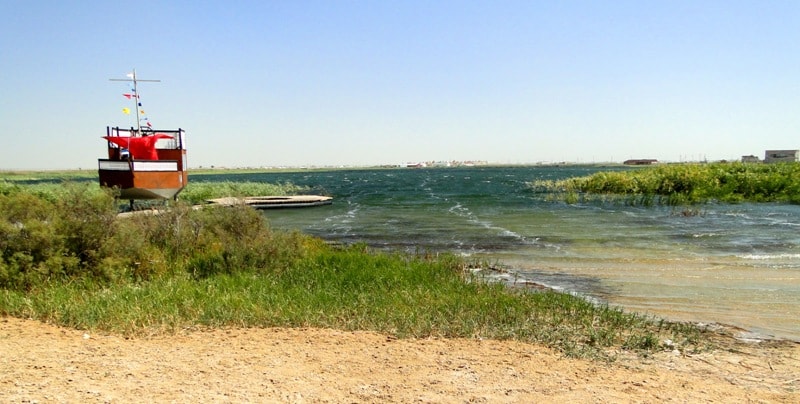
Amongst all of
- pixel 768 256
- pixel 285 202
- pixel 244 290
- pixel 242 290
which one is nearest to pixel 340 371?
pixel 244 290

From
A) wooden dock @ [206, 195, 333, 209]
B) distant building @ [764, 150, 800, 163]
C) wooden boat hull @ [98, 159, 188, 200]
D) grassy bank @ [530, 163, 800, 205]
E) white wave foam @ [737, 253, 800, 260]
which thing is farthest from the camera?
distant building @ [764, 150, 800, 163]

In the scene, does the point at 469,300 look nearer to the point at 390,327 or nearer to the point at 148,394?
the point at 390,327

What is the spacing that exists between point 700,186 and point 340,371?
44.0m

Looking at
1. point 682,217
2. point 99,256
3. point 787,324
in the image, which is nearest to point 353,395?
point 99,256

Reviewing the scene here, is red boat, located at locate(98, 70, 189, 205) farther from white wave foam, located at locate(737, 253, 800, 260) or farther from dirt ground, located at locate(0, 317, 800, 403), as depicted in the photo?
white wave foam, located at locate(737, 253, 800, 260)

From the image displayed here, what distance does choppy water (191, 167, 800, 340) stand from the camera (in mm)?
11125

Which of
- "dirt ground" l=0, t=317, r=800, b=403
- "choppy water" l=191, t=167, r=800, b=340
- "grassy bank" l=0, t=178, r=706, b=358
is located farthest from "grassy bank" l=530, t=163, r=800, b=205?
"dirt ground" l=0, t=317, r=800, b=403

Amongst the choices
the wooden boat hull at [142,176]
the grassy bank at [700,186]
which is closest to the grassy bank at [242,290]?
the wooden boat hull at [142,176]

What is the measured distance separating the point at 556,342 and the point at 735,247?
1505cm

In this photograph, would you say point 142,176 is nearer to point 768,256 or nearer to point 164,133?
point 164,133

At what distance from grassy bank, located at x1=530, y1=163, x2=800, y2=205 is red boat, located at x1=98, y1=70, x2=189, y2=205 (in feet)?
92.6

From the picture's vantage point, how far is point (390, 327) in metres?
7.49

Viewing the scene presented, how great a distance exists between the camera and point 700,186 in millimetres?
42125

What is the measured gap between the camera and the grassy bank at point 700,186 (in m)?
38.8
